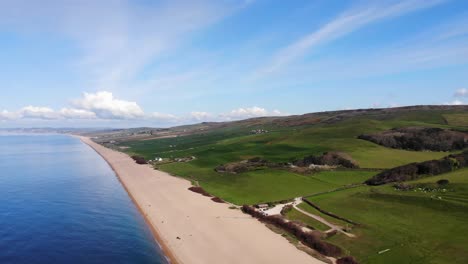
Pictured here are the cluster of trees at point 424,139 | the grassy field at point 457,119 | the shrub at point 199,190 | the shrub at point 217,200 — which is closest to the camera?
the shrub at point 217,200

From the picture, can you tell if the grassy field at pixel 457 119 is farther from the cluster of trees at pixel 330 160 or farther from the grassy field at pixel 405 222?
the grassy field at pixel 405 222

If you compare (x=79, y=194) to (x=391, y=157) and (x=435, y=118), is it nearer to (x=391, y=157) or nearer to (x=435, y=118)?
(x=391, y=157)

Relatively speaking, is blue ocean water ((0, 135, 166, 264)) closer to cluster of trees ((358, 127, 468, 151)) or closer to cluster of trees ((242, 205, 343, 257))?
cluster of trees ((242, 205, 343, 257))

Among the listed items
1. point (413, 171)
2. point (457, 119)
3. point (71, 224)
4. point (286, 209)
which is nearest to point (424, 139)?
point (413, 171)

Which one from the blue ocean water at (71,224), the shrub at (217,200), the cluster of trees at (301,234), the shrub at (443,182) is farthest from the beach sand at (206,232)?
the shrub at (443,182)

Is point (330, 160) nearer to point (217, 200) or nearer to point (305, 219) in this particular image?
point (217, 200)

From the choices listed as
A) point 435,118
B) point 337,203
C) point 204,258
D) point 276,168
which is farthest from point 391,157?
point 435,118
